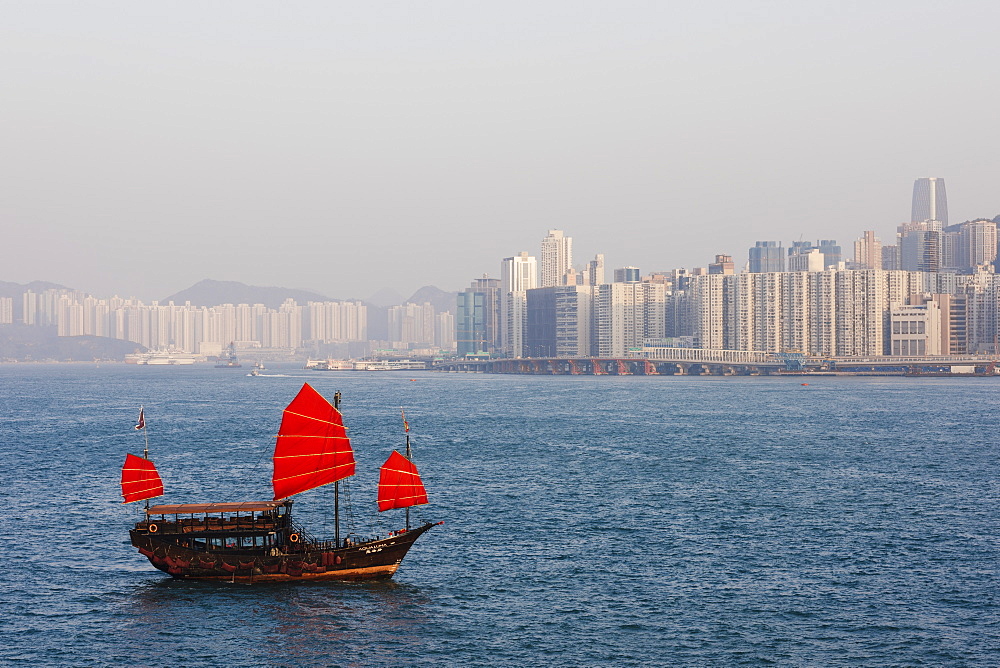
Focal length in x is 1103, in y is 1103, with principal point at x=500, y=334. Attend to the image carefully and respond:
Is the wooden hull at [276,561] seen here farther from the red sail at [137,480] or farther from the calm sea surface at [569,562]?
the red sail at [137,480]

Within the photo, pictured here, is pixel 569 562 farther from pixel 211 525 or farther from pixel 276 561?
pixel 211 525

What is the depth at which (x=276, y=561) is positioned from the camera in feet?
160

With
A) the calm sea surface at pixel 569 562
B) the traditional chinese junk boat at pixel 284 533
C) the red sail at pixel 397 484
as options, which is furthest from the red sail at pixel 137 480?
the red sail at pixel 397 484

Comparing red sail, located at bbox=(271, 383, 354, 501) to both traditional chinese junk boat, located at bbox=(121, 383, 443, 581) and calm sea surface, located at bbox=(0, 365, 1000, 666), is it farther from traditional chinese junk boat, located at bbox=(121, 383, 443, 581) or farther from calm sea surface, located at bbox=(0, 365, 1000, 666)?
calm sea surface, located at bbox=(0, 365, 1000, 666)

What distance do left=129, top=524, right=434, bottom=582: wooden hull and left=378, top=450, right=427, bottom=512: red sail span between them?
2.36 m

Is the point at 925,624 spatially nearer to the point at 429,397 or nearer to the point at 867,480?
the point at 867,480

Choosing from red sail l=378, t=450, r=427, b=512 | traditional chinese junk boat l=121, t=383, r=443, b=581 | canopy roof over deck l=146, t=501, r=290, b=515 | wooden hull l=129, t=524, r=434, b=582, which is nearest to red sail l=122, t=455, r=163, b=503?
traditional chinese junk boat l=121, t=383, r=443, b=581

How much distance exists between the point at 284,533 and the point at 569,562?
13.3 m

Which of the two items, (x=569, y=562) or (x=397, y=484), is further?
(x=569, y=562)

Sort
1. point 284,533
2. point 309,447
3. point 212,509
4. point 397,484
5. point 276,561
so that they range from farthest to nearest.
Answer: point 309,447 → point 397,484 → point 284,533 → point 212,509 → point 276,561

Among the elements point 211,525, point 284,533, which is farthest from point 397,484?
point 211,525

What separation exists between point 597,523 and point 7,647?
3185 cm

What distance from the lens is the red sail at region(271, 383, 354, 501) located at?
51.2 meters

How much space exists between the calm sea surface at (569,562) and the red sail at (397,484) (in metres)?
3.32
